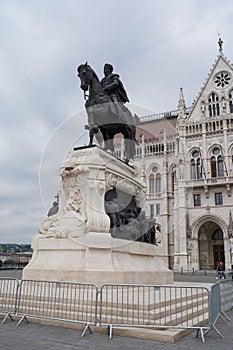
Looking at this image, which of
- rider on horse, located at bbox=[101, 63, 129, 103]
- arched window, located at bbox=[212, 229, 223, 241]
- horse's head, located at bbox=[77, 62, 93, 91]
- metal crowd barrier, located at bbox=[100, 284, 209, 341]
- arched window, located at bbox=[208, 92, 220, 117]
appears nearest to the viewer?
metal crowd barrier, located at bbox=[100, 284, 209, 341]

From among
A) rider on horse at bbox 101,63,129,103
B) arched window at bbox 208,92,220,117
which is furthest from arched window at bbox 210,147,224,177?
rider on horse at bbox 101,63,129,103

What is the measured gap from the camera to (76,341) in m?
5.40

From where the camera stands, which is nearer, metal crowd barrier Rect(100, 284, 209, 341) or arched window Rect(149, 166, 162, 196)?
metal crowd barrier Rect(100, 284, 209, 341)

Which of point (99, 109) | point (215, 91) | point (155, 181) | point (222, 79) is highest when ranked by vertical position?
point (222, 79)

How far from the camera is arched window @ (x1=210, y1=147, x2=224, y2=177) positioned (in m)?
43.4

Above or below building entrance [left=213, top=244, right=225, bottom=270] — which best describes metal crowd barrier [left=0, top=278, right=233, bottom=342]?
below

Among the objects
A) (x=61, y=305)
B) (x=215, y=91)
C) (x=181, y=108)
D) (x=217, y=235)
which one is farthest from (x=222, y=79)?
(x=61, y=305)

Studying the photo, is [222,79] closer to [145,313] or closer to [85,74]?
[85,74]

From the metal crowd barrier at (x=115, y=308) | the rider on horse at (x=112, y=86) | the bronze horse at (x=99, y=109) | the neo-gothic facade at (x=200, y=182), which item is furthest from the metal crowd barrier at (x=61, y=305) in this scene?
the neo-gothic facade at (x=200, y=182)

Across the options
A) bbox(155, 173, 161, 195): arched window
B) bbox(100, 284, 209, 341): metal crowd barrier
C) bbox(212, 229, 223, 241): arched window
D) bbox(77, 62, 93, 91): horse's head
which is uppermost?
bbox(155, 173, 161, 195): arched window

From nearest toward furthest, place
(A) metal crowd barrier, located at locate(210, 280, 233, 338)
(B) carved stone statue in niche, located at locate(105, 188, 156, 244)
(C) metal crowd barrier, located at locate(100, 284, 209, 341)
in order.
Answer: (C) metal crowd barrier, located at locate(100, 284, 209, 341), (A) metal crowd barrier, located at locate(210, 280, 233, 338), (B) carved stone statue in niche, located at locate(105, 188, 156, 244)

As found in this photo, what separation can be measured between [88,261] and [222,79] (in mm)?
44281

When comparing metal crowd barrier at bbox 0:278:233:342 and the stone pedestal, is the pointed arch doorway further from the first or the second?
metal crowd barrier at bbox 0:278:233:342

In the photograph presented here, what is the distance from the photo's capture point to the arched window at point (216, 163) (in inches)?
1708
